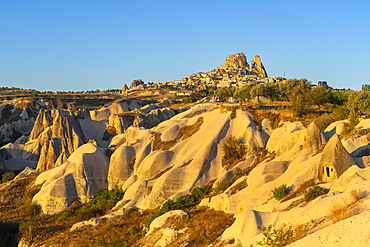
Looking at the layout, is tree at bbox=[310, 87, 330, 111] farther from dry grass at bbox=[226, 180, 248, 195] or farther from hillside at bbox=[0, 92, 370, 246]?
dry grass at bbox=[226, 180, 248, 195]

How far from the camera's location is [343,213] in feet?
37.7

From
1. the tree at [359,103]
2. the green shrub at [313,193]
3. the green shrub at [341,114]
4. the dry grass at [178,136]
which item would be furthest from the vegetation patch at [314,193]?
the dry grass at [178,136]

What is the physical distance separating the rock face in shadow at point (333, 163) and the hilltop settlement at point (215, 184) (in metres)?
0.06

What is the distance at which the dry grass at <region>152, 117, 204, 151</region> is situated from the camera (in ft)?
112

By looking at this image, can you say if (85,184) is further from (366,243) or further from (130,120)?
(366,243)

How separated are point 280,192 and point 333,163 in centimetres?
337

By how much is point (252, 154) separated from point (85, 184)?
53.8ft

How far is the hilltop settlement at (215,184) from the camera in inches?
550

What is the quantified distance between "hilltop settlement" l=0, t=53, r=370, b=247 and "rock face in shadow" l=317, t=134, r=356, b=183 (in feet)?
0.20

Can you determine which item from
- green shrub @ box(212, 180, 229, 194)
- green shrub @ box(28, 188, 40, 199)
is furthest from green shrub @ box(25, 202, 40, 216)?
green shrub @ box(212, 180, 229, 194)

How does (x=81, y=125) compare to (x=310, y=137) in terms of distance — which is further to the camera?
(x=81, y=125)

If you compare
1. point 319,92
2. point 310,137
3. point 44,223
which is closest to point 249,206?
point 310,137

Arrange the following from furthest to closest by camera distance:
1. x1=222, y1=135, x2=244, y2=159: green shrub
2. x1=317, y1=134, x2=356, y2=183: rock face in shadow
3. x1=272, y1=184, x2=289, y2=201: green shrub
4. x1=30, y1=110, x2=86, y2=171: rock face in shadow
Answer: x1=30, y1=110, x2=86, y2=171: rock face in shadow, x1=222, y1=135, x2=244, y2=159: green shrub, x1=272, y1=184, x2=289, y2=201: green shrub, x1=317, y1=134, x2=356, y2=183: rock face in shadow

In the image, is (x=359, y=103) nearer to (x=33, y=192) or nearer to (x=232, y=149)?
(x=232, y=149)
